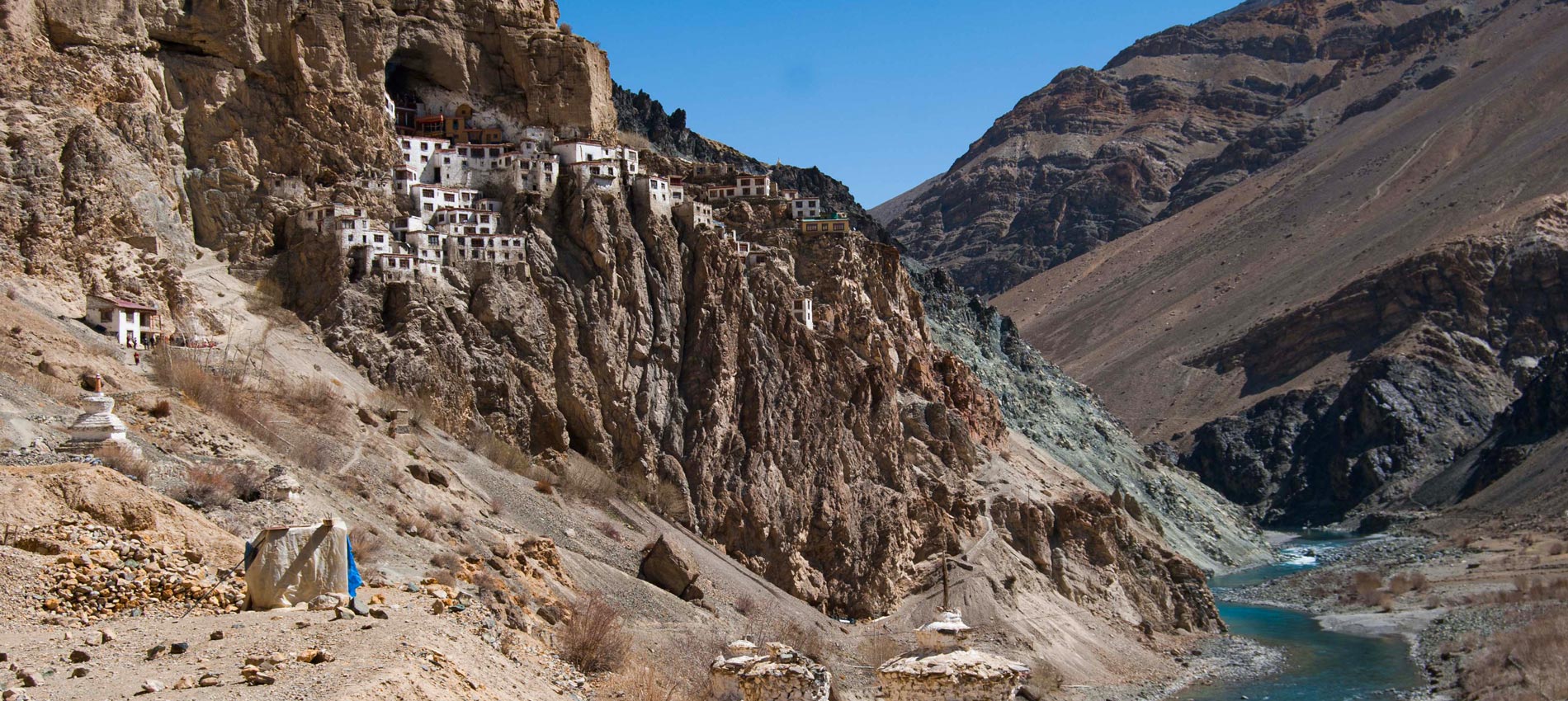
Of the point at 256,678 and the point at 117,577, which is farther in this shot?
the point at 117,577

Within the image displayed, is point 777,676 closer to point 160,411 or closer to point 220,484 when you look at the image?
point 220,484

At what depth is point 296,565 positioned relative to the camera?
17828 mm

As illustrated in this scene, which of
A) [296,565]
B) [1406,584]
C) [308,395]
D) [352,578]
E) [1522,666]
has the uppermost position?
[308,395]

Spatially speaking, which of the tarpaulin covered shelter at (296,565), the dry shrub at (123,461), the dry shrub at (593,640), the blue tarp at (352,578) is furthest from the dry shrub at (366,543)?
the tarpaulin covered shelter at (296,565)

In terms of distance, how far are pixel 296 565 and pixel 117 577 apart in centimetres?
201

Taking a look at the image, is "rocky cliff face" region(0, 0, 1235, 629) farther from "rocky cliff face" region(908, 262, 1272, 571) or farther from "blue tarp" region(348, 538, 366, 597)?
"rocky cliff face" region(908, 262, 1272, 571)

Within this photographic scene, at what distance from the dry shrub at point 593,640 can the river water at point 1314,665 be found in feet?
97.5

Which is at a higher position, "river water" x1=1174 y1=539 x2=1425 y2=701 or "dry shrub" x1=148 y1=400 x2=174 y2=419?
"dry shrub" x1=148 y1=400 x2=174 y2=419

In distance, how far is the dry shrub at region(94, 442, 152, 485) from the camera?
21391 mm

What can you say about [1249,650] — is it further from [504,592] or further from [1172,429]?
[1172,429]

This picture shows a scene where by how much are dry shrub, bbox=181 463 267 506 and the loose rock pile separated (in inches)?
192

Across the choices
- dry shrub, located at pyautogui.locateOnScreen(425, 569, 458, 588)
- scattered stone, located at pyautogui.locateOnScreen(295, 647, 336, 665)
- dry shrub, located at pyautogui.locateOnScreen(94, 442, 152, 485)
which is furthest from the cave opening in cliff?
scattered stone, located at pyautogui.locateOnScreen(295, 647, 336, 665)

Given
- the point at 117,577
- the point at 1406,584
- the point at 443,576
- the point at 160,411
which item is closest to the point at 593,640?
the point at 443,576

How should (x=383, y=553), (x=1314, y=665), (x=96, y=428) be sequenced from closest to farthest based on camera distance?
1. (x=96, y=428)
2. (x=383, y=553)
3. (x=1314, y=665)
